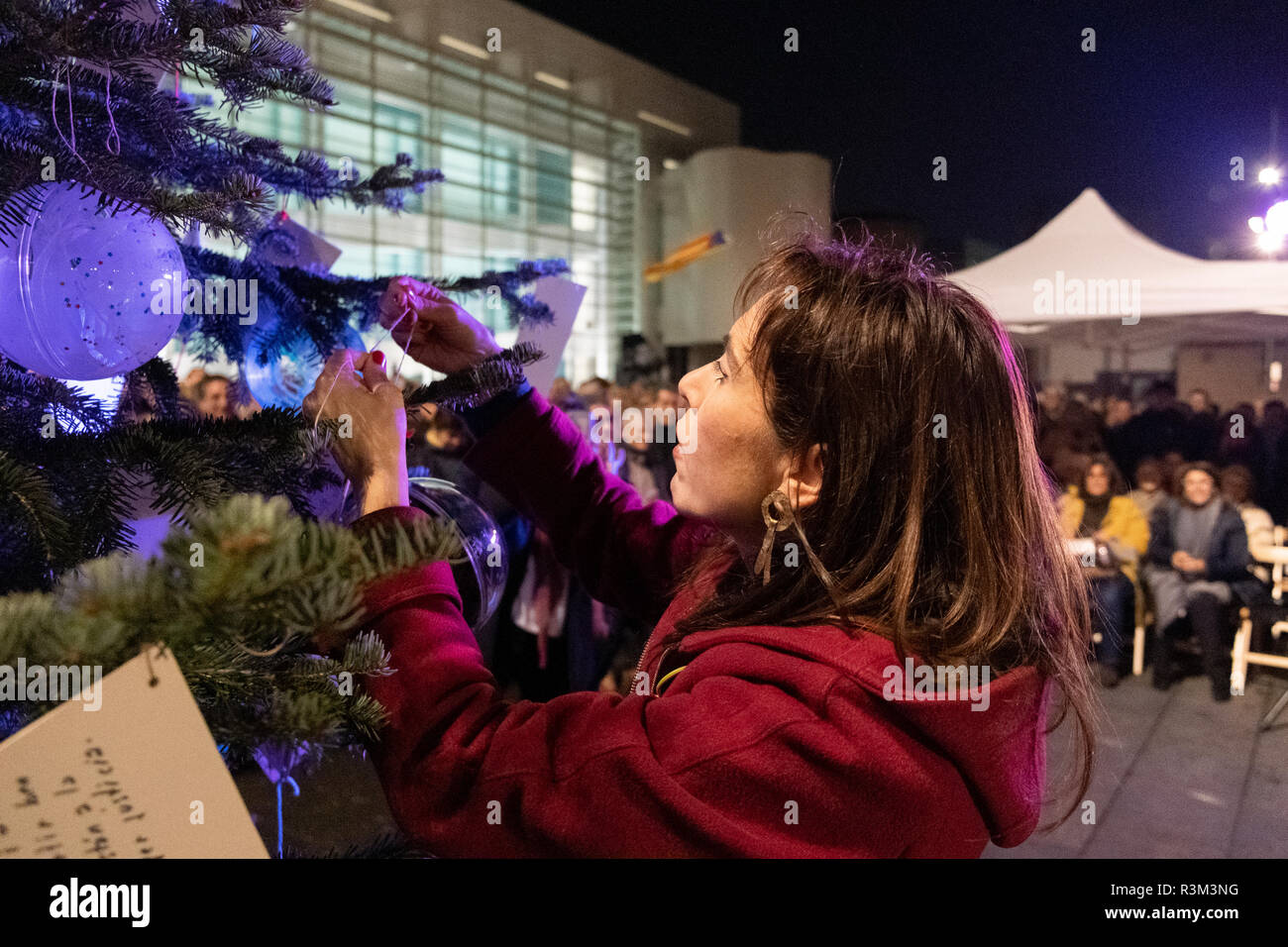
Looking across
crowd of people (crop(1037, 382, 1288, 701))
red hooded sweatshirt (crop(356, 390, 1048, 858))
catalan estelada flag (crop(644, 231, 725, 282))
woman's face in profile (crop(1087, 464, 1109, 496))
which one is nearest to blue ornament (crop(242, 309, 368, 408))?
red hooded sweatshirt (crop(356, 390, 1048, 858))

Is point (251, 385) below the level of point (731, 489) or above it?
above

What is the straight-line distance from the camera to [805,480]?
106cm

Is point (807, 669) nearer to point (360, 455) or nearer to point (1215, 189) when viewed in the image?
point (360, 455)

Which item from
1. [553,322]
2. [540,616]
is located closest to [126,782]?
[553,322]

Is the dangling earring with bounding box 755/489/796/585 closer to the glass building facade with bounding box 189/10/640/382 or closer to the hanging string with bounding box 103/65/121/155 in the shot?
the hanging string with bounding box 103/65/121/155

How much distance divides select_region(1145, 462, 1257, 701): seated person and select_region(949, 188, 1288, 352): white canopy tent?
1.18 metres

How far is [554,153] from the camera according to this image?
16812 mm

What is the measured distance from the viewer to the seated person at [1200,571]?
5477mm

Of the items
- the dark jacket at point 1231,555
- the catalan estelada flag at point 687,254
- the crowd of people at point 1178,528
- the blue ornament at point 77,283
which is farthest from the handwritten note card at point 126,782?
the catalan estelada flag at point 687,254

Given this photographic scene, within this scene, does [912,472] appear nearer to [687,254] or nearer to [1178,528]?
[1178,528]

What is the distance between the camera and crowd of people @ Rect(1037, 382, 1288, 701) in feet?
18.0

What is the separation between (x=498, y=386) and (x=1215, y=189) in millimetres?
7889

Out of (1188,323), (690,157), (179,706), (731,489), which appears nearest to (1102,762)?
(1188,323)

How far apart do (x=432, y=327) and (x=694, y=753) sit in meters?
0.85
